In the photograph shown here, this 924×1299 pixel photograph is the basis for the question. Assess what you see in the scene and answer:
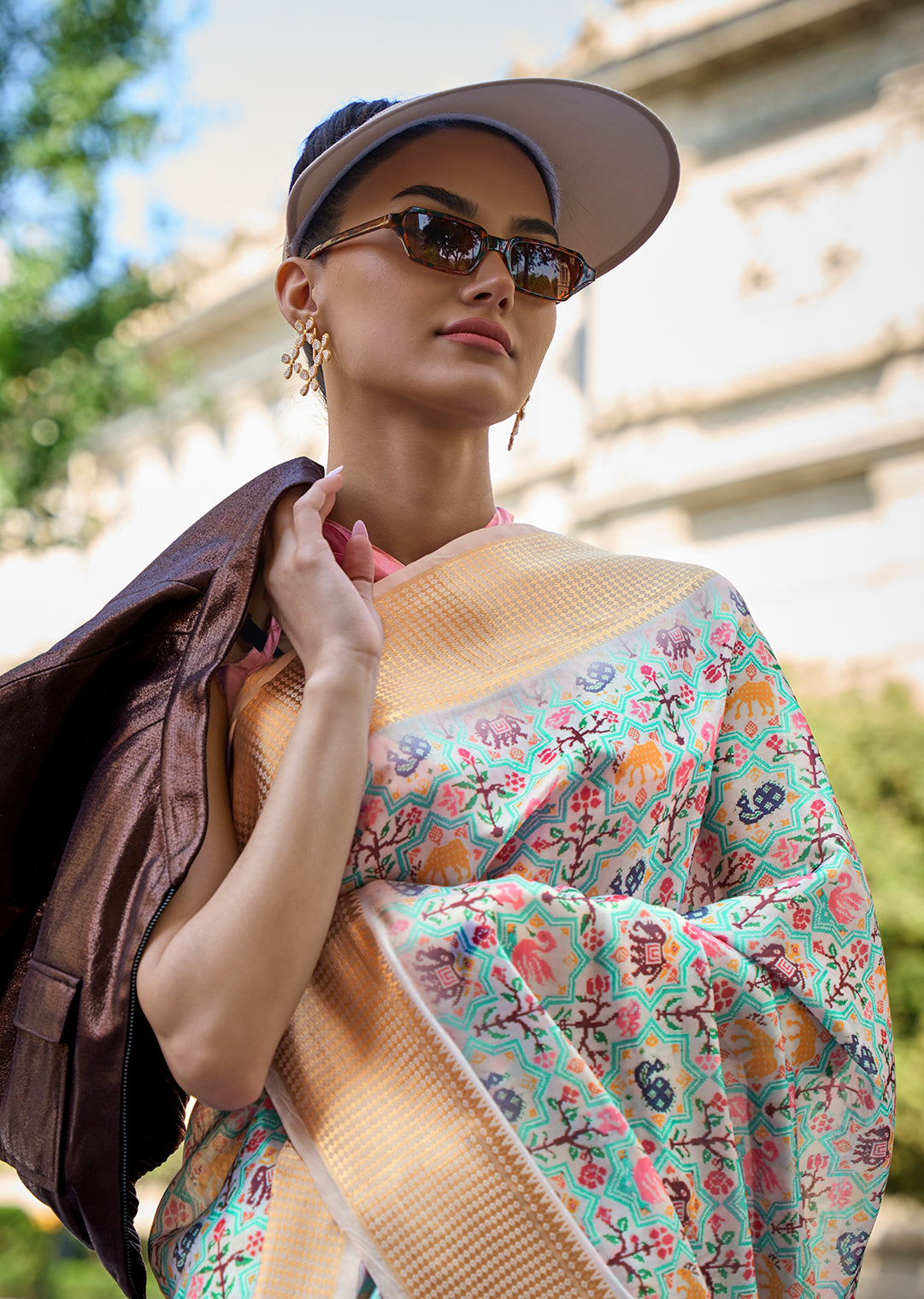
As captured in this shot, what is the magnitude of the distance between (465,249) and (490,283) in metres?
0.06

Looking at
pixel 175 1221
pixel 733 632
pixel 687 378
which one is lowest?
pixel 175 1221

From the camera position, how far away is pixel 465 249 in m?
1.69

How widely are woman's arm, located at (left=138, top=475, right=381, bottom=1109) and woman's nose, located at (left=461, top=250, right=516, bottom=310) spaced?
479mm

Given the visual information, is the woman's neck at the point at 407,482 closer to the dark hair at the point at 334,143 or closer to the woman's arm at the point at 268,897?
the dark hair at the point at 334,143

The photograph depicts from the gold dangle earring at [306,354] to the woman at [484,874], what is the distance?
0.04 ft

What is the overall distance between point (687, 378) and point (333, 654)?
43.6 feet

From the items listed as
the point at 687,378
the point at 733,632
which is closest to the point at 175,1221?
the point at 733,632

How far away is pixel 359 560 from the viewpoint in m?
1.67

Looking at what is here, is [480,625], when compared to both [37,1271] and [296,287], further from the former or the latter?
[37,1271]

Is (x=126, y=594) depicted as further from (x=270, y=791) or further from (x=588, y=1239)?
(x=588, y=1239)

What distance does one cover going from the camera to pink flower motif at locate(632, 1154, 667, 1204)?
1358 mm

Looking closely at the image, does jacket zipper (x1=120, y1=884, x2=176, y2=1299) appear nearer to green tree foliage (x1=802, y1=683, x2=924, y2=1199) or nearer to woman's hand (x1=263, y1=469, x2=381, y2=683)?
woman's hand (x1=263, y1=469, x2=381, y2=683)

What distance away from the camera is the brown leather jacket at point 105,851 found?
1.38 meters

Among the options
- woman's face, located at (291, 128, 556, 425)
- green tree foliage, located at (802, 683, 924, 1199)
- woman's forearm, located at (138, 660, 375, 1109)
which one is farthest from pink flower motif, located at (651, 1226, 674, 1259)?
green tree foliage, located at (802, 683, 924, 1199)
